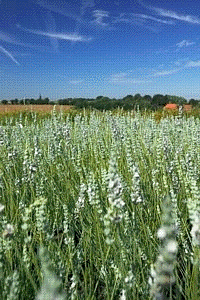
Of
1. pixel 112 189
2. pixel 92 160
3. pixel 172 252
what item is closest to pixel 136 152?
pixel 92 160

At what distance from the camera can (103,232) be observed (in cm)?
181

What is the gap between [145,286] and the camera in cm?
139

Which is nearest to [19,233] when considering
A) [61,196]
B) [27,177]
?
[27,177]

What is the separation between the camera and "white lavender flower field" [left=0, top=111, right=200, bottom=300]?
3.00ft

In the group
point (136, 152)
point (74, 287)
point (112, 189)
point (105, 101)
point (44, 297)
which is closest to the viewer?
point (44, 297)

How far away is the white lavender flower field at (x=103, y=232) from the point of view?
0.91 m

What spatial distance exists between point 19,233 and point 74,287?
66 cm

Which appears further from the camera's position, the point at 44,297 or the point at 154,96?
the point at 154,96

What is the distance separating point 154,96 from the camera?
1395cm

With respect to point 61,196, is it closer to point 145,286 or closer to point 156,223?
point 156,223

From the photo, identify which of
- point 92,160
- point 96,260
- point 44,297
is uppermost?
point 44,297

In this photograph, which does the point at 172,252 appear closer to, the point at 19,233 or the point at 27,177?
the point at 19,233

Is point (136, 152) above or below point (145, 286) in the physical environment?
above

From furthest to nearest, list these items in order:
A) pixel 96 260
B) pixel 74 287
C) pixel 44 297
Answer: pixel 96 260 < pixel 74 287 < pixel 44 297
